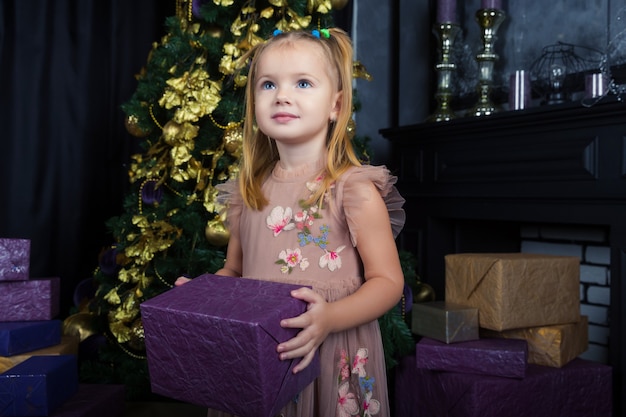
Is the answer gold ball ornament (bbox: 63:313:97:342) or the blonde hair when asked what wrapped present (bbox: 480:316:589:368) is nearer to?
the blonde hair

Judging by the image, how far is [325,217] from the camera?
3.69 feet

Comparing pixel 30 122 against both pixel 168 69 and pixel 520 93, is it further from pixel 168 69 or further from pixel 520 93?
pixel 520 93

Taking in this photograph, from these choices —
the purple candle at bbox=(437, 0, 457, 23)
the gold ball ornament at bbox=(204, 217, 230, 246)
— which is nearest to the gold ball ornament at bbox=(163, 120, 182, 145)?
the gold ball ornament at bbox=(204, 217, 230, 246)

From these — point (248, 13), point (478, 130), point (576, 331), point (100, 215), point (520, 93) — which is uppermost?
point (248, 13)

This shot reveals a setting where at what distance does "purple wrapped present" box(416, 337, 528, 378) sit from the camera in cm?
164

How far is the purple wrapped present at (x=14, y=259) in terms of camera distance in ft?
5.86

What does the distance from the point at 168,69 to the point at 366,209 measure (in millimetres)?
1125

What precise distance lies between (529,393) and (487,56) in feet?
4.11

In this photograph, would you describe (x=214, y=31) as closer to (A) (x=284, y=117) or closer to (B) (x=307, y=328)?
(A) (x=284, y=117)

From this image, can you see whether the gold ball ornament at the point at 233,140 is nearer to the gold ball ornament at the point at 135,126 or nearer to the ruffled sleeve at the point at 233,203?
the gold ball ornament at the point at 135,126

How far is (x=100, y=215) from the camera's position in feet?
8.75

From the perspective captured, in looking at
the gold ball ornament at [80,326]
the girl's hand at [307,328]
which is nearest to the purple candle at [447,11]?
the gold ball ornament at [80,326]

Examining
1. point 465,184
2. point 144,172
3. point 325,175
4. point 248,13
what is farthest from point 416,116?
point 325,175

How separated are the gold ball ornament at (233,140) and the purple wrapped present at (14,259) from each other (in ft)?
2.12
